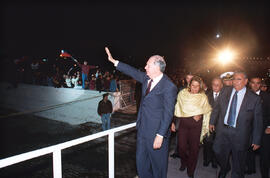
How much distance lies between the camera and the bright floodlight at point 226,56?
18.2m

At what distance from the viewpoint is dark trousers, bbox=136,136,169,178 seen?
246cm

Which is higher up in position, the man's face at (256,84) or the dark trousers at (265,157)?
the man's face at (256,84)

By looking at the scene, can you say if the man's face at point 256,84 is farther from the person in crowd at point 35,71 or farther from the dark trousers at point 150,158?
the person in crowd at point 35,71

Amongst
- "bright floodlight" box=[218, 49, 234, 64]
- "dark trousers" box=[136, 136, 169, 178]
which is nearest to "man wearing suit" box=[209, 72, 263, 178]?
"dark trousers" box=[136, 136, 169, 178]

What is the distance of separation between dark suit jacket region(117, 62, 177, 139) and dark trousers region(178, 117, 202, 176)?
3.79 ft

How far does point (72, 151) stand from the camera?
728cm

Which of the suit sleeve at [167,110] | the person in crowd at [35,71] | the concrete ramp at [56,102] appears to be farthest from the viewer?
the person in crowd at [35,71]

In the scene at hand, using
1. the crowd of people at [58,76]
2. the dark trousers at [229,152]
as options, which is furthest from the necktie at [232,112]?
the crowd of people at [58,76]

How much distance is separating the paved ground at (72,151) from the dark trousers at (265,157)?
0.78 ft

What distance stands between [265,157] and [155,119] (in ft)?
7.65

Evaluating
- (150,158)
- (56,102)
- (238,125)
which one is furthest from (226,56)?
(150,158)

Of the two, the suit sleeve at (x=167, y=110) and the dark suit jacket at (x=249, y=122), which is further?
the dark suit jacket at (x=249, y=122)

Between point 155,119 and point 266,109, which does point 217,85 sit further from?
point 155,119

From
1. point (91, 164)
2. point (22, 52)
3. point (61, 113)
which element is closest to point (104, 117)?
point (91, 164)
